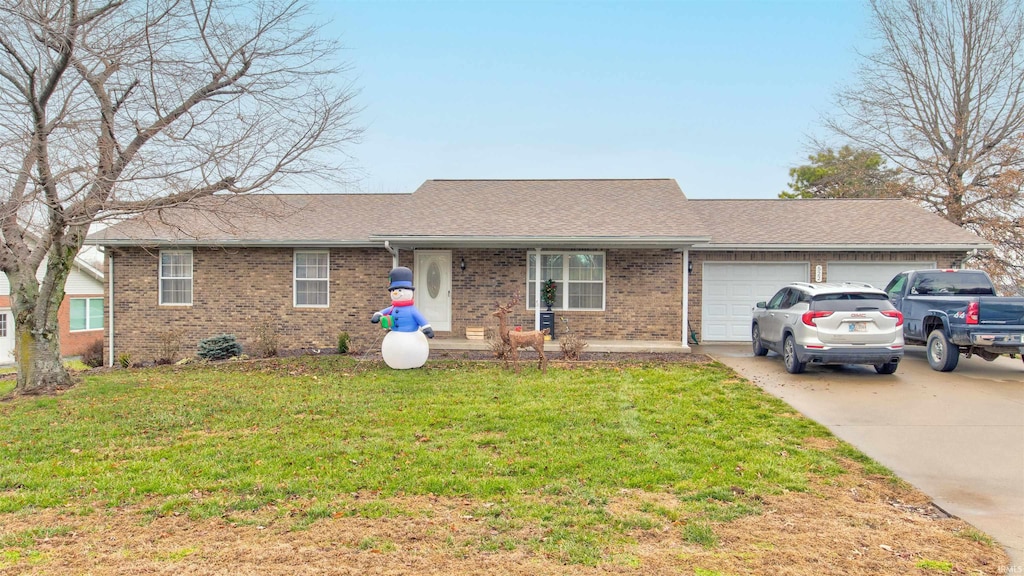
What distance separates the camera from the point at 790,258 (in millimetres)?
14922

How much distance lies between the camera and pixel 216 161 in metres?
9.27

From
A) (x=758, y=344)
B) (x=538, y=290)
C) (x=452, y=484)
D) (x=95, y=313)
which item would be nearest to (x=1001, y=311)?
(x=758, y=344)

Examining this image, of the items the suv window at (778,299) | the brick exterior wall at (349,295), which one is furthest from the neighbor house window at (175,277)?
the suv window at (778,299)

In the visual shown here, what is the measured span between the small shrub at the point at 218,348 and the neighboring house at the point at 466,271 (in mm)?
1076

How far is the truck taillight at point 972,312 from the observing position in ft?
32.4

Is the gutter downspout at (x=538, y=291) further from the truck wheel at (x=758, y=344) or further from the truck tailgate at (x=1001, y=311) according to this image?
the truck tailgate at (x=1001, y=311)

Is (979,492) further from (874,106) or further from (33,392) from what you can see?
(874,106)

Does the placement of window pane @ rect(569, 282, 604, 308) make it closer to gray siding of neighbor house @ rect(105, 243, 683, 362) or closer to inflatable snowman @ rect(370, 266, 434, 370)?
gray siding of neighbor house @ rect(105, 243, 683, 362)

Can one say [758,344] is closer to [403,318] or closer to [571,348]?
[571,348]

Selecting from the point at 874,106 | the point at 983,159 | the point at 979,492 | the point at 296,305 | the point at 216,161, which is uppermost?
the point at 874,106

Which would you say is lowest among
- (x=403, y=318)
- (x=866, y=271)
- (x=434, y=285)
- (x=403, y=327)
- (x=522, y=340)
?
(x=522, y=340)

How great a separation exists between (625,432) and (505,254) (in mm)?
8455

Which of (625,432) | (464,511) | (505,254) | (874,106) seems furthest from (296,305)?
(874,106)

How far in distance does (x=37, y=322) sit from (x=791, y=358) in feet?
41.6
